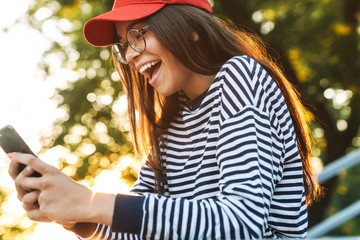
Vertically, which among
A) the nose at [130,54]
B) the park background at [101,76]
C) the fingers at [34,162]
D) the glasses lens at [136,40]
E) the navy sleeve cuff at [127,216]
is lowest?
the navy sleeve cuff at [127,216]

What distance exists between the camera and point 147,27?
1670 millimetres

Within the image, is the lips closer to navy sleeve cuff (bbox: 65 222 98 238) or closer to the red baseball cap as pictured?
the red baseball cap

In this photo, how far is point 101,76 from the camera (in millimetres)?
8758

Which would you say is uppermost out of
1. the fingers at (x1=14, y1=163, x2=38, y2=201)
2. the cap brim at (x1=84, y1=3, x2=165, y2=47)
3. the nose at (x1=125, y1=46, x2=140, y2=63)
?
the cap brim at (x1=84, y1=3, x2=165, y2=47)

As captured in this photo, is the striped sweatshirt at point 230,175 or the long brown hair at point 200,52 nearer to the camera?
the striped sweatshirt at point 230,175

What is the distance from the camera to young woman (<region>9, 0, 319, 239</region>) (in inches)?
44.2

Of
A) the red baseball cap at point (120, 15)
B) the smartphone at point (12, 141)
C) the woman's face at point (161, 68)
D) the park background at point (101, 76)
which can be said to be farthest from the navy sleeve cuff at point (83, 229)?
the park background at point (101, 76)

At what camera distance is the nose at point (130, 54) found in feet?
5.72

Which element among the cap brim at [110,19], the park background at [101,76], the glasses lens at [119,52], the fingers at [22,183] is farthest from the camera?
the park background at [101,76]

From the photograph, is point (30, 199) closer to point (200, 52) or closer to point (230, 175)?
point (230, 175)

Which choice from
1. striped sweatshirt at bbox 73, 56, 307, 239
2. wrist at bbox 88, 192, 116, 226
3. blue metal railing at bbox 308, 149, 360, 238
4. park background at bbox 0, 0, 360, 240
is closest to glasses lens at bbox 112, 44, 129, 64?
striped sweatshirt at bbox 73, 56, 307, 239

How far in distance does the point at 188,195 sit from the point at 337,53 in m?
5.68

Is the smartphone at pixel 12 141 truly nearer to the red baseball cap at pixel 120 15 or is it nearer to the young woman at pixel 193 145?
the young woman at pixel 193 145

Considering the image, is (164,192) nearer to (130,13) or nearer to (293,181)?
(293,181)
